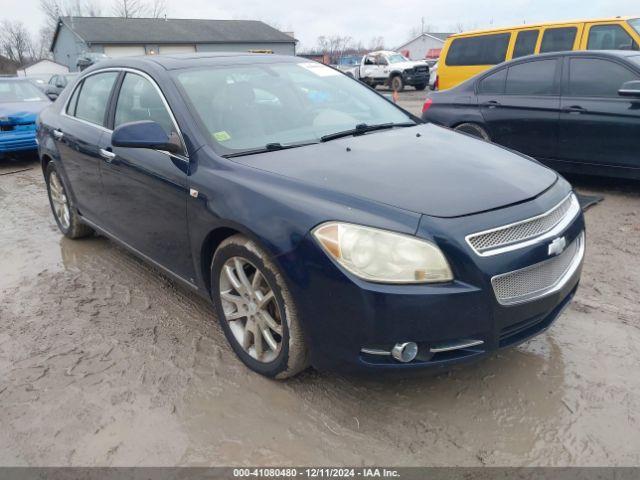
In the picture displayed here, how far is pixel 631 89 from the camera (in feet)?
16.6

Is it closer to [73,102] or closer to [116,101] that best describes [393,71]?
[73,102]

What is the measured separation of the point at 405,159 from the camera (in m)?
2.78

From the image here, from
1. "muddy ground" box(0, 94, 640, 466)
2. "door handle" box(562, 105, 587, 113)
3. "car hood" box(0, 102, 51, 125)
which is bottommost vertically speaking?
"muddy ground" box(0, 94, 640, 466)

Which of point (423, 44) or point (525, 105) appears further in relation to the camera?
point (423, 44)

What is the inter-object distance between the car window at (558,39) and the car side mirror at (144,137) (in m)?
7.55

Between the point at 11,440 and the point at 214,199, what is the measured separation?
1.46 metres

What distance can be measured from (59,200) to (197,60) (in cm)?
246

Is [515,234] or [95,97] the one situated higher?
[95,97]

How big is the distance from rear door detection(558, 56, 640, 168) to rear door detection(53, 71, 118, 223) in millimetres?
4556

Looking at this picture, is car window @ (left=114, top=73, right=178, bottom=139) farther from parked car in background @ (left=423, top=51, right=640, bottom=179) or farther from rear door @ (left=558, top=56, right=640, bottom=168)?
rear door @ (left=558, top=56, right=640, bottom=168)

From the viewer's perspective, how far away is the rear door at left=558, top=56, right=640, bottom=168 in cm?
525

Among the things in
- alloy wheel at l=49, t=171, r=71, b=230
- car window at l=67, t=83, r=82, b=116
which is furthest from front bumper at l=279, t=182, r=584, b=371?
alloy wheel at l=49, t=171, r=71, b=230

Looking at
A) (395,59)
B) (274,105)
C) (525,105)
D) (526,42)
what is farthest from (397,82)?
(274,105)

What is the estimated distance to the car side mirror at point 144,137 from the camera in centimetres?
291
